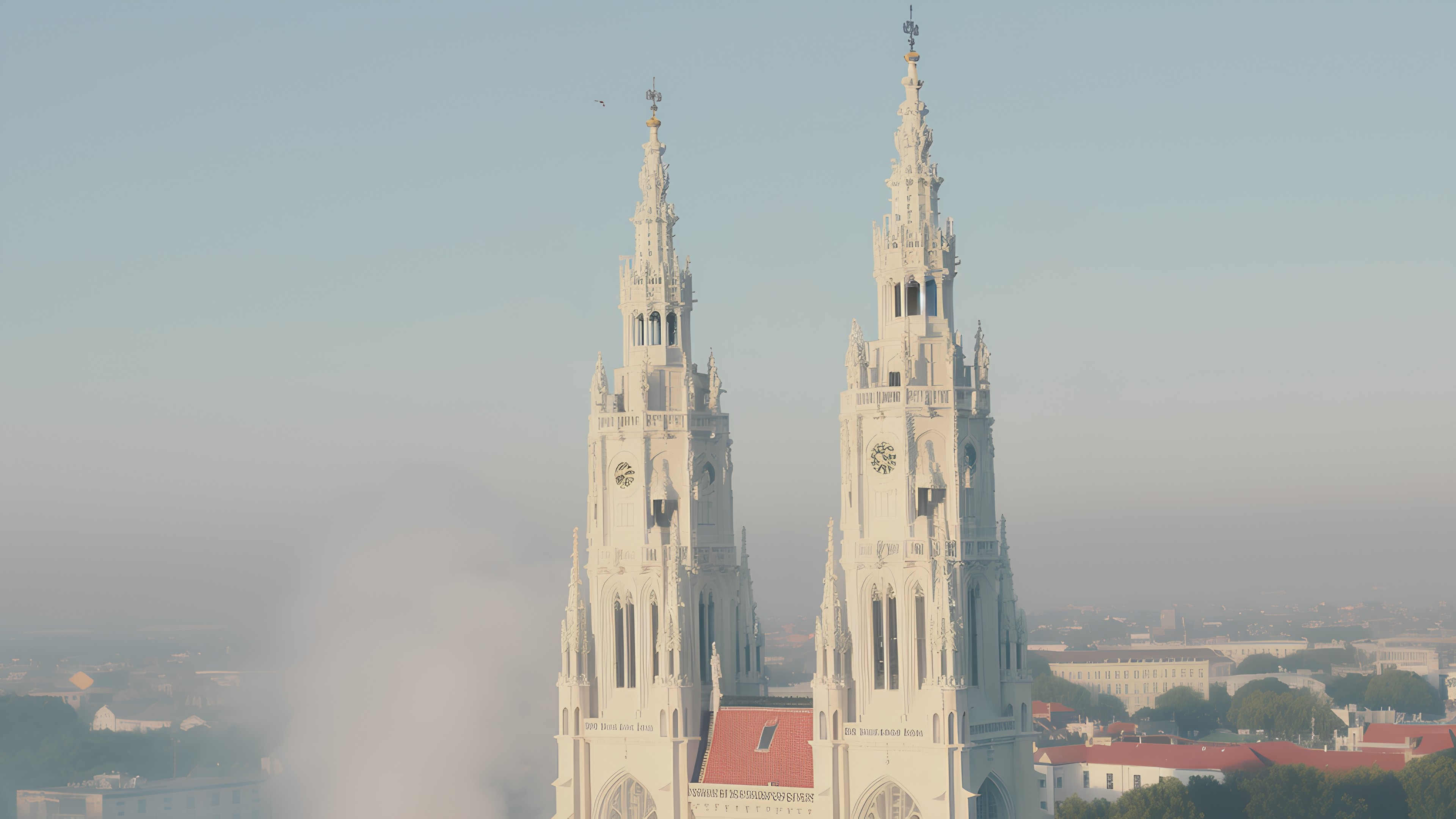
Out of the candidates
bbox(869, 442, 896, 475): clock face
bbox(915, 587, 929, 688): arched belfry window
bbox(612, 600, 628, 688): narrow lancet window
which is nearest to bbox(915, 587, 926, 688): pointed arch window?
bbox(915, 587, 929, 688): arched belfry window

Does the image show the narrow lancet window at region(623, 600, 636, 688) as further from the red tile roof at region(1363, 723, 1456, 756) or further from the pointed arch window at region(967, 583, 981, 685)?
the red tile roof at region(1363, 723, 1456, 756)

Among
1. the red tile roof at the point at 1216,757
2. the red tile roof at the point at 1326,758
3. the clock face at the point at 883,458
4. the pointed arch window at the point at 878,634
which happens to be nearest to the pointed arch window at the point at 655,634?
the pointed arch window at the point at 878,634

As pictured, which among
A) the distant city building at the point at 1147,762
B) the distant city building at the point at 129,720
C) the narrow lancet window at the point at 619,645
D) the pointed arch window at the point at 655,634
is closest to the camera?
the pointed arch window at the point at 655,634

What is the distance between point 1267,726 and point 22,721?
123273mm

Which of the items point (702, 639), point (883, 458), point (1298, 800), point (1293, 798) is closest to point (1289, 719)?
point (1293, 798)

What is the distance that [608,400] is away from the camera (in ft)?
267

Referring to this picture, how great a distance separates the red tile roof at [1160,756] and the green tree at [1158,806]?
25.5 metres

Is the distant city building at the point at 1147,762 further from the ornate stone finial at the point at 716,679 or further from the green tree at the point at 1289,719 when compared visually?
the ornate stone finial at the point at 716,679

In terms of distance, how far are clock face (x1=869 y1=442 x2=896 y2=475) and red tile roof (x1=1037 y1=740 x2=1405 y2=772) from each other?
217 ft

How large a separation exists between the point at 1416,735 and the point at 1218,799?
61998mm

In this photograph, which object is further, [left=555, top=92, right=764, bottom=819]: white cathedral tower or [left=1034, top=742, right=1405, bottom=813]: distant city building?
[left=1034, top=742, right=1405, bottom=813]: distant city building

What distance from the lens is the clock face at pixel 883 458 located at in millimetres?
74750

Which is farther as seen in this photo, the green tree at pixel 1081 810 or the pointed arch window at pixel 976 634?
the green tree at pixel 1081 810

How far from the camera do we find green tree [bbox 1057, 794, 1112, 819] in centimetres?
11462
